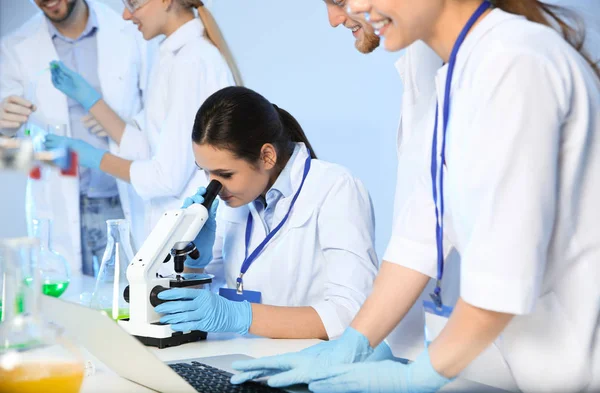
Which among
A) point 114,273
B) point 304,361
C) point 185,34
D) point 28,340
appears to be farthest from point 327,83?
point 28,340

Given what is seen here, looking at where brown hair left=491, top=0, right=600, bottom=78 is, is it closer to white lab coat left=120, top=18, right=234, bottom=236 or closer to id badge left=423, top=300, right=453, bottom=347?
id badge left=423, top=300, right=453, bottom=347

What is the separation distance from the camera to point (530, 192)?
41.8 inches

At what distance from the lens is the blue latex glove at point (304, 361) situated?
4.24ft

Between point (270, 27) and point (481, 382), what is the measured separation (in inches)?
94.1

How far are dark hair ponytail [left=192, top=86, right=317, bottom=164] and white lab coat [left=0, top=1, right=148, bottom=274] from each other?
5.74 feet

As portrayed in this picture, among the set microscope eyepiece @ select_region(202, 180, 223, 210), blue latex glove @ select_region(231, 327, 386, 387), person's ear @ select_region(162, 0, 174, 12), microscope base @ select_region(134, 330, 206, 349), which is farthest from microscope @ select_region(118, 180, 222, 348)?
person's ear @ select_region(162, 0, 174, 12)

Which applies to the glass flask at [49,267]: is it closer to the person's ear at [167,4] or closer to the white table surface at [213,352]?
the white table surface at [213,352]

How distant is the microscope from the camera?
168 cm

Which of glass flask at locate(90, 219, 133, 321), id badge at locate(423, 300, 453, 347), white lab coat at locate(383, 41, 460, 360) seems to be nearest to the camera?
id badge at locate(423, 300, 453, 347)

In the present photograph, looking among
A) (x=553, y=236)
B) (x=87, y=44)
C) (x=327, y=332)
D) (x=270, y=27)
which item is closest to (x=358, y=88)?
(x=270, y=27)

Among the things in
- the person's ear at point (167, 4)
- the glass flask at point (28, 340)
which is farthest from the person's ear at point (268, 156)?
the person's ear at point (167, 4)

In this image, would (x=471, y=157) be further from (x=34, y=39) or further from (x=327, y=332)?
(x=34, y=39)

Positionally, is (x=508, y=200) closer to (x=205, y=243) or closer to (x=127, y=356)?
(x=127, y=356)

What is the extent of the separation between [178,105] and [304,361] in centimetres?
201
